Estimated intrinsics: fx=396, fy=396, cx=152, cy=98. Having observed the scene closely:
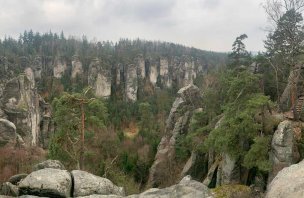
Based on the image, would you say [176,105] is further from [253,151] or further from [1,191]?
[1,191]

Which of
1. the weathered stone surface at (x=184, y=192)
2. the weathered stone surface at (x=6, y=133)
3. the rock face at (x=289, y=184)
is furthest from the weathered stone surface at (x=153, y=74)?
the rock face at (x=289, y=184)

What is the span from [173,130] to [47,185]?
3088cm

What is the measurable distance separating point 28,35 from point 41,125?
130908 mm

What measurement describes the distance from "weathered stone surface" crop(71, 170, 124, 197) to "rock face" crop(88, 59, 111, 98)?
95690mm

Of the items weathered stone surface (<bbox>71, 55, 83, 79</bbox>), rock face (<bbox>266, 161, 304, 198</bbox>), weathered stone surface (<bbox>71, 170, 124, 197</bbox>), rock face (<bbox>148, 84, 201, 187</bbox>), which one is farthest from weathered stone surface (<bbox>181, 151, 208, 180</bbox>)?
weathered stone surface (<bbox>71, 55, 83, 79</bbox>)

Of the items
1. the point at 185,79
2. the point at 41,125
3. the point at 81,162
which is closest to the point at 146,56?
the point at 185,79

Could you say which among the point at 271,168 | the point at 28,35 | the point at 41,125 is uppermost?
the point at 28,35

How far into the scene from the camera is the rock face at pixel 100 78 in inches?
4322

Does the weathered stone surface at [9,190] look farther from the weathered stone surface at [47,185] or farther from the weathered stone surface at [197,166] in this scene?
the weathered stone surface at [197,166]

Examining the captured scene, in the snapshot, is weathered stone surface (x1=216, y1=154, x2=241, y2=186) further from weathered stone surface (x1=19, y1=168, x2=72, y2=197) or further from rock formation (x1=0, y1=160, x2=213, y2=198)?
weathered stone surface (x1=19, y1=168, x2=72, y2=197)

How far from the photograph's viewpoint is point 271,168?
17828mm

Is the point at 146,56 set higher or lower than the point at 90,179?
higher

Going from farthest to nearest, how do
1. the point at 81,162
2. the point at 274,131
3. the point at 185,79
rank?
1. the point at 185,79
2. the point at 81,162
3. the point at 274,131

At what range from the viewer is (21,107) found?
150ft
